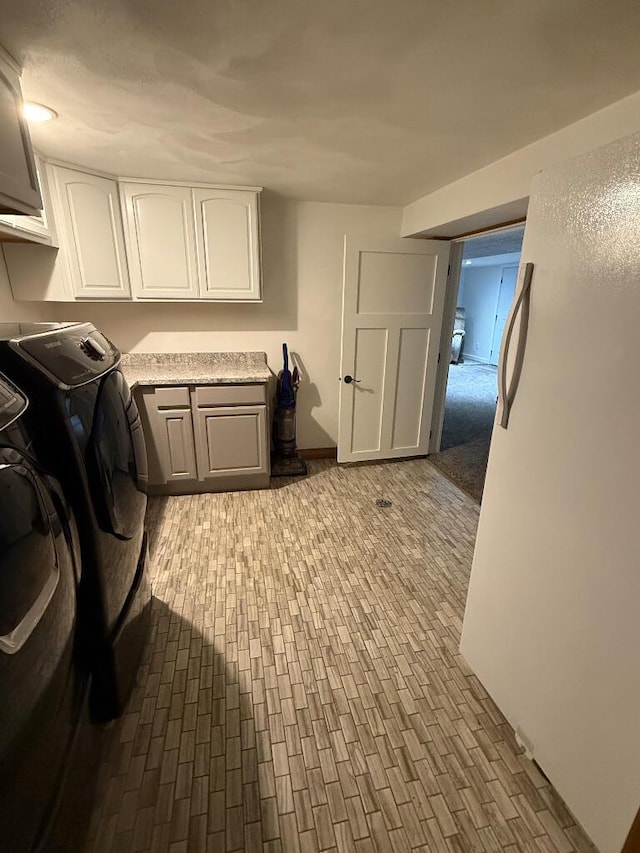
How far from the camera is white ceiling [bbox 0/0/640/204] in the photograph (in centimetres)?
102

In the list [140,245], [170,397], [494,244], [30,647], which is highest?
[494,244]

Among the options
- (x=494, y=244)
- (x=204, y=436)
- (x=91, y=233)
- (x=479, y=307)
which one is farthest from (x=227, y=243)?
(x=479, y=307)

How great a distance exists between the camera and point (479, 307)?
8.80m

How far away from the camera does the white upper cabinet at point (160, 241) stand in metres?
2.59

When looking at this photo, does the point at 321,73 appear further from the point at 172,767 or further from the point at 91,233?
the point at 172,767

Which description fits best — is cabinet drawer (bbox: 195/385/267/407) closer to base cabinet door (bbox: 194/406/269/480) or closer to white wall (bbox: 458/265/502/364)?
base cabinet door (bbox: 194/406/269/480)

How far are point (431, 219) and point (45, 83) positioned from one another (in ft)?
7.33

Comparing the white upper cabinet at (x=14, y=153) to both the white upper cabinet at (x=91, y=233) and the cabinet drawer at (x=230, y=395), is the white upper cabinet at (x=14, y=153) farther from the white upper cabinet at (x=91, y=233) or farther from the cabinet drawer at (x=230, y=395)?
the cabinet drawer at (x=230, y=395)

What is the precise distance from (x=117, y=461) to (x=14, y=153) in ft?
3.90

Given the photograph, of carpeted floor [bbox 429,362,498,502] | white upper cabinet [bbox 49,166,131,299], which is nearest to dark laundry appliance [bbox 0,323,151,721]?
white upper cabinet [bbox 49,166,131,299]

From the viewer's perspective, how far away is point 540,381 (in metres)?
1.19

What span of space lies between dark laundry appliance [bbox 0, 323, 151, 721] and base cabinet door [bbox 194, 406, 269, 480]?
55.7 inches

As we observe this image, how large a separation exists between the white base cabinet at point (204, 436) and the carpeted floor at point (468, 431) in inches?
65.7

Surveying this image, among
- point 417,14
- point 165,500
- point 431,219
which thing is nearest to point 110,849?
point 165,500
